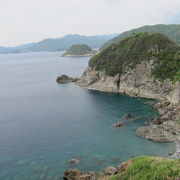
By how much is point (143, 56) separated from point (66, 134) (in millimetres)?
63148

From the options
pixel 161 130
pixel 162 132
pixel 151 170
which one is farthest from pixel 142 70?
pixel 151 170

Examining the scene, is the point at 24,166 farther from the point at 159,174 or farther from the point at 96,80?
the point at 96,80

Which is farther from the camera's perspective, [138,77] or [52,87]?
[52,87]

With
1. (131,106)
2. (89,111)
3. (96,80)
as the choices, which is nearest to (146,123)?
(131,106)

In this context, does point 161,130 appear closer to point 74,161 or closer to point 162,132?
point 162,132

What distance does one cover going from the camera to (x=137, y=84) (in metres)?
115

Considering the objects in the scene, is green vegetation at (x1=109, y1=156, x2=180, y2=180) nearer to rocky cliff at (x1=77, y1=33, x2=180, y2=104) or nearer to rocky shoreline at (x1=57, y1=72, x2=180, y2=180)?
rocky shoreline at (x1=57, y1=72, x2=180, y2=180)

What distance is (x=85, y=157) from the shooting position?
59.6m

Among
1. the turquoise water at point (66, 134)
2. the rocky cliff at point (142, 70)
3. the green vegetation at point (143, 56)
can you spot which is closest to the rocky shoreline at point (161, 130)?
the rocky cliff at point (142, 70)

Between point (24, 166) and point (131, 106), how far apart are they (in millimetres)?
52453

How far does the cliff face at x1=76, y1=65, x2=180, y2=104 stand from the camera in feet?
338

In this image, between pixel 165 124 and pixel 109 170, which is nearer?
pixel 109 170

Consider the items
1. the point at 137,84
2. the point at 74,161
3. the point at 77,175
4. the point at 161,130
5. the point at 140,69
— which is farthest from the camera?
the point at 140,69

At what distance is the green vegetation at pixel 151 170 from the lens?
3323cm
